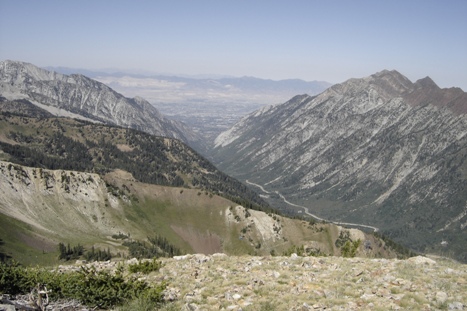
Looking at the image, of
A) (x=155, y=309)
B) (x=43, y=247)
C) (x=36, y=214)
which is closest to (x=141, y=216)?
(x=36, y=214)

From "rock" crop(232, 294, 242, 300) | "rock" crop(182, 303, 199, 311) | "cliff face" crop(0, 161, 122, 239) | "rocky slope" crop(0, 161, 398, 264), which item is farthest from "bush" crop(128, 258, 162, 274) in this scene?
"cliff face" crop(0, 161, 122, 239)

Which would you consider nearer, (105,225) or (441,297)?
(441,297)

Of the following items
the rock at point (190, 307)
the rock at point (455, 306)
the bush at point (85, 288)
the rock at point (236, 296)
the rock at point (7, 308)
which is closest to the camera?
the rock at point (7, 308)

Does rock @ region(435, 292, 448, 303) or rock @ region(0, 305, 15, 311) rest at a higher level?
rock @ region(435, 292, 448, 303)

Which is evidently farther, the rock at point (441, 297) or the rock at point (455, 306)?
the rock at point (441, 297)

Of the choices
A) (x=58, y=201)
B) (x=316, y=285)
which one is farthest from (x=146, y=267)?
(x=58, y=201)

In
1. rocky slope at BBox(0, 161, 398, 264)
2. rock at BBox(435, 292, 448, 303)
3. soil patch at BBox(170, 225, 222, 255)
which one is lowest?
soil patch at BBox(170, 225, 222, 255)

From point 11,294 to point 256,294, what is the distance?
718 inches

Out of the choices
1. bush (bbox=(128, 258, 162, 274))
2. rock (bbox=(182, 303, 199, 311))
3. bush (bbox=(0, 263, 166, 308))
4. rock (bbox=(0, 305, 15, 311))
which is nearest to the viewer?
rock (bbox=(0, 305, 15, 311))

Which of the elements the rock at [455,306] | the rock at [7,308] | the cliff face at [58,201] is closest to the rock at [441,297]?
the rock at [455,306]

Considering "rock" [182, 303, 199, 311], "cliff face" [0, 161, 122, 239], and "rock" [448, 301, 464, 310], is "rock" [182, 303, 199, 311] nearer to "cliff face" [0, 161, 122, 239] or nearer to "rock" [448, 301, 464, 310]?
"rock" [448, 301, 464, 310]

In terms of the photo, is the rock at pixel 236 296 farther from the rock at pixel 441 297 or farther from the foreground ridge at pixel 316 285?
the rock at pixel 441 297

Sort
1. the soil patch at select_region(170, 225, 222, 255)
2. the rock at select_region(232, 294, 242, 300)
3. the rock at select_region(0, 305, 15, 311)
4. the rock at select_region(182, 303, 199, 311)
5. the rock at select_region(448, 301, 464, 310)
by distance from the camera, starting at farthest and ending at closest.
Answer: the soil patch at select_region(170, 225, 222, 255) < the rock at select_region(232, 294, 242, 300) < the rock at select_region(182, 303, 199, 311) < the rock at select_region(448, 301, 464, 310) < the rock at select_region(0, 305, 15, 311)

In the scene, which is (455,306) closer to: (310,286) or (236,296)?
(310,286)
